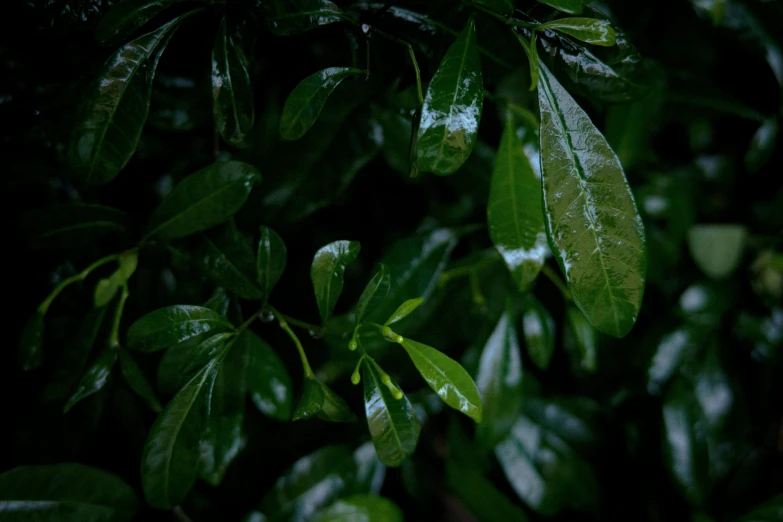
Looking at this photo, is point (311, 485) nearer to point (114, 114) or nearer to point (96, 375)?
point (96, 375)

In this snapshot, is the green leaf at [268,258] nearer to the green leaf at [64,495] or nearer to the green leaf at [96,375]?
the green leaf at [96,375]

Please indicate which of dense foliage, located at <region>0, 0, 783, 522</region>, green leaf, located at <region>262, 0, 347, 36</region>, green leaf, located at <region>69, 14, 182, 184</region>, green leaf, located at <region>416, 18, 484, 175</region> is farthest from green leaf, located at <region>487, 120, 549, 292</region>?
green leaf, located at <region>69, 14, 182, 184</region>

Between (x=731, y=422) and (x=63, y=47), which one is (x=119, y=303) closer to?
(x=63, y=47)

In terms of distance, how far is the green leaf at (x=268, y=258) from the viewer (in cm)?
48

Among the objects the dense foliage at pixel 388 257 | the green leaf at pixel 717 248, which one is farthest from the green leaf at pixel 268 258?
the green leaf at pixel 717 248

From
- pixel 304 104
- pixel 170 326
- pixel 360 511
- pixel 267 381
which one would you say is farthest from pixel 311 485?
pixel 304 104

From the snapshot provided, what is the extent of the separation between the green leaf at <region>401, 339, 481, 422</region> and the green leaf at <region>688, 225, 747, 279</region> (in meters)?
0.62

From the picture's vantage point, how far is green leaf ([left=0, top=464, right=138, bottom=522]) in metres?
0.49

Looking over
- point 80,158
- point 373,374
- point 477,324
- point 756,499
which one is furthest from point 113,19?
point 756,499

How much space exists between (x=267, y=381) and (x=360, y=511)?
9.7 inches

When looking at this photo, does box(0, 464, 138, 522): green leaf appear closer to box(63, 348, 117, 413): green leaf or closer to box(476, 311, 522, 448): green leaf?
box(63, 348, 117, 413): green leaf

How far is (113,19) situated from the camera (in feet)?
1.37

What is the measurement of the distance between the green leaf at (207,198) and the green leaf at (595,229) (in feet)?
0.90

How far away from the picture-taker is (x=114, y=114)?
17.0 inches
